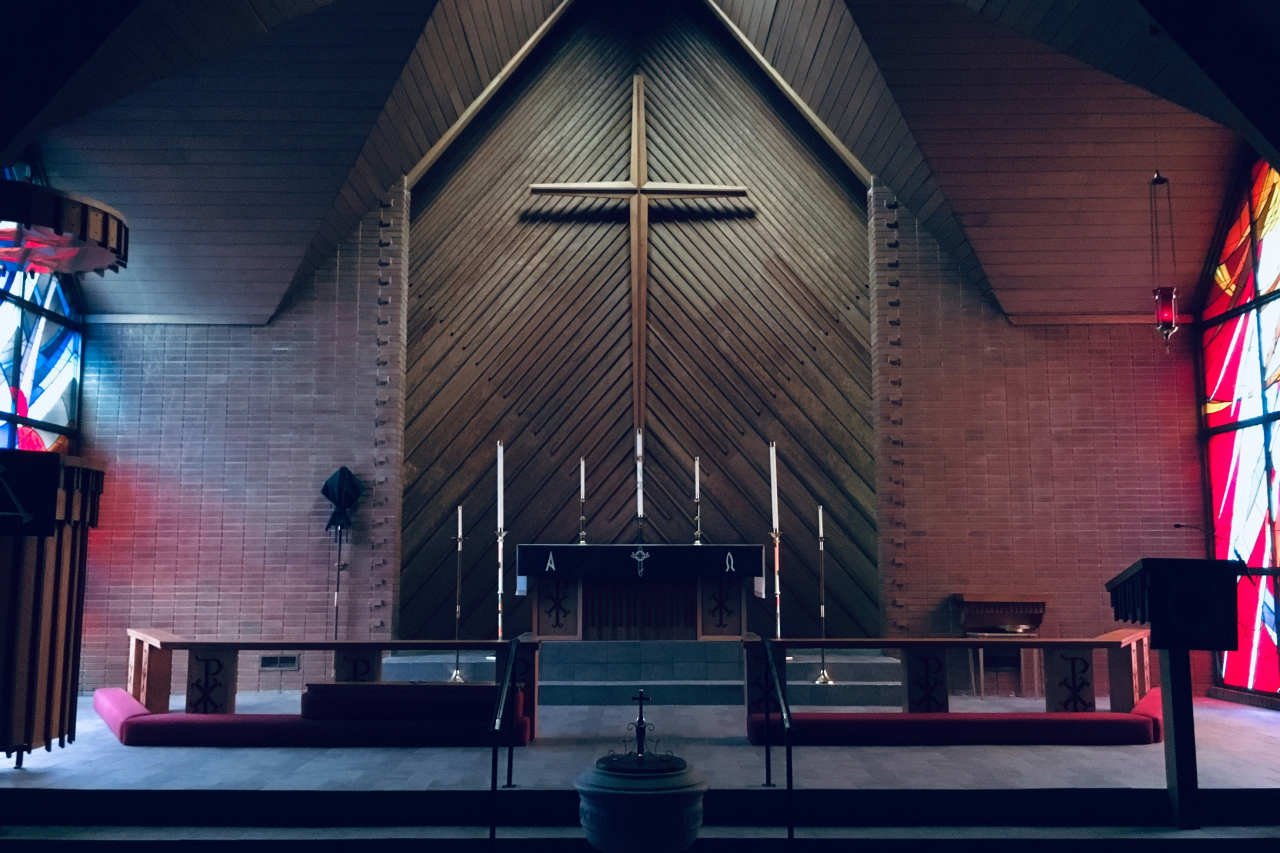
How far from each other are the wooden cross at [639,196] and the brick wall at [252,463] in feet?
5.87

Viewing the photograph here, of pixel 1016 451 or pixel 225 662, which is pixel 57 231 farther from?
pixel 1016 451

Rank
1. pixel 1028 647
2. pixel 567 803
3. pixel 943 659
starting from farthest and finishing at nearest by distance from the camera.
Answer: pixel 1028 647
pixel 943 659
pixel 567 803

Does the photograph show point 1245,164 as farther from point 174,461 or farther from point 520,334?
point 174,461

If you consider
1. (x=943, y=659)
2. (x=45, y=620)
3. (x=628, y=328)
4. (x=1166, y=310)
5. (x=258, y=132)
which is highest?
(x=258, y=132)

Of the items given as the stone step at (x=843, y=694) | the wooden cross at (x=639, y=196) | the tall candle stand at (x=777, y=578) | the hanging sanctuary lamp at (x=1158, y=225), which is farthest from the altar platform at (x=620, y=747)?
the wooden cross at (x=639, y=196)

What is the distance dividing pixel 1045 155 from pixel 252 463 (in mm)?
6952

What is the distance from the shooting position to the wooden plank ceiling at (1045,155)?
705 cm

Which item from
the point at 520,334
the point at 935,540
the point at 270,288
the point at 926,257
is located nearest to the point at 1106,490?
the point at 935,540

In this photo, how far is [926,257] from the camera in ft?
28.6

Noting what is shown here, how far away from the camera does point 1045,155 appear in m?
7.61

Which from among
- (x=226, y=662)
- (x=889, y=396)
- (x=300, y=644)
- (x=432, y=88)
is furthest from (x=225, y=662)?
(x=889, y=396)

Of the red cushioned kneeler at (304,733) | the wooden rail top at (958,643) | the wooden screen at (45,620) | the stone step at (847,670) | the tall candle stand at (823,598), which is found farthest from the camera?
the stone step at (847,670)

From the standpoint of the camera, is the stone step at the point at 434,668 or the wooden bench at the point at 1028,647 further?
the stone step at the point at 434,668

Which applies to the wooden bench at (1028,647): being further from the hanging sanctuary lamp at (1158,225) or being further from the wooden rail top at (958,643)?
the hanging sanctuary lamp at (1158,225)
